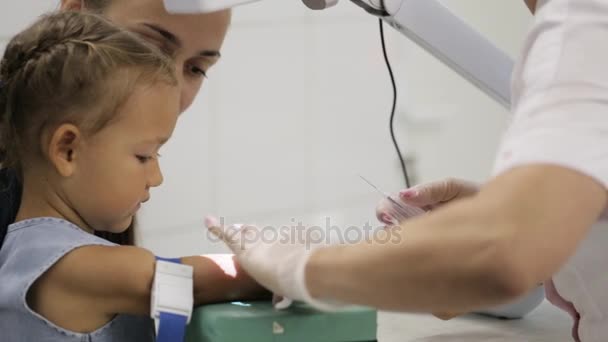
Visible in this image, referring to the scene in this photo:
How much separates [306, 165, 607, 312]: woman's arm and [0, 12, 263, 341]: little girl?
1.23 ft

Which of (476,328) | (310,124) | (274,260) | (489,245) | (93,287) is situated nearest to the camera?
(489,245)

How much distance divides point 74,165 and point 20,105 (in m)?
0.10

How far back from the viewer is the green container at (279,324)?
942 millimetres

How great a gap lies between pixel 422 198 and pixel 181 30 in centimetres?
46

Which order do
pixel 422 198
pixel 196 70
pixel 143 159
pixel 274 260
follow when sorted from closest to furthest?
pixel 274 260
pixel 143 159
pixel 422 198
pixel 196 70

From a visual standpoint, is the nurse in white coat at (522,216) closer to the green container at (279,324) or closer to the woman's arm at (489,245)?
the woman's arm at (489,245)

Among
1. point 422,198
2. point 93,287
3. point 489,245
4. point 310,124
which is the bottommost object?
point 310,124

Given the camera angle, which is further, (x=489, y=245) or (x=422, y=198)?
(x=422, y=198)

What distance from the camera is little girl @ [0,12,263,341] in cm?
97

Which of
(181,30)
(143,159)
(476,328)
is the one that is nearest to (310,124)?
(476,328)

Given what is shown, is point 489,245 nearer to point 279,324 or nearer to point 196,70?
point 279,324

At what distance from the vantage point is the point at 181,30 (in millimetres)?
1363

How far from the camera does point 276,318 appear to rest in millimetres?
952

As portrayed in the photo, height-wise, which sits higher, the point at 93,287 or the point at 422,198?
the point at 93,287
